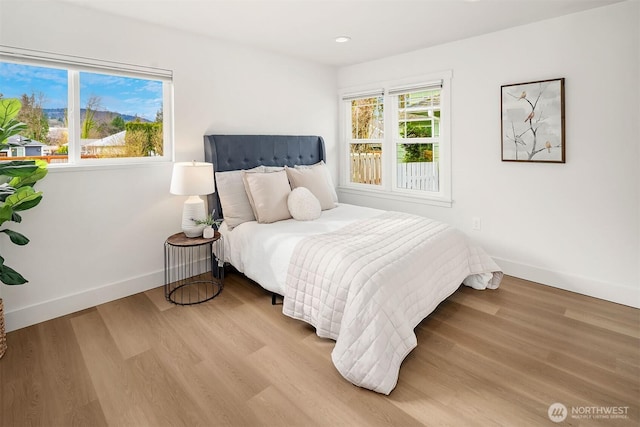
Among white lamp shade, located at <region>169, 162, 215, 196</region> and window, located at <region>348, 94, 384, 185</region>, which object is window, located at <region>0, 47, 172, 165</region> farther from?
Result: window, located at <region>348, 94, 384, 185</region>

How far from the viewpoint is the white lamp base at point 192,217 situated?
9.81 feet

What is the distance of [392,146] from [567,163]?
186 centimetres

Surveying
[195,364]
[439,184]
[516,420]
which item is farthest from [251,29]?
[516,420]

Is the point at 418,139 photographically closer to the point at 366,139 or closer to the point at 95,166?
the point at 366,139

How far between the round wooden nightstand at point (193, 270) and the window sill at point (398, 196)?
211 centimetres

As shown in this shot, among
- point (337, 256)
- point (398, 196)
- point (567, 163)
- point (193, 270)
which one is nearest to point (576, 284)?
point (567, 163)

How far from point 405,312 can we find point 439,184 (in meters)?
2.26

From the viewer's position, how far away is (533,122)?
3.13m

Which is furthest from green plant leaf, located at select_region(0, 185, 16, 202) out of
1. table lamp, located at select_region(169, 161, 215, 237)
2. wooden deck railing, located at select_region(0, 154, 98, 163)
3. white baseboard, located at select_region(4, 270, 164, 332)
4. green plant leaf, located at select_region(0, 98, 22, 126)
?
table lamp, located at select_region(169, 161, 215, 237)

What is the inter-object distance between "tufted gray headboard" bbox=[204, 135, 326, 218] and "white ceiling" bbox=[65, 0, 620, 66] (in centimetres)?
99

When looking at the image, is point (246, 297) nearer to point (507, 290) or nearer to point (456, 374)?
point (456, 374)

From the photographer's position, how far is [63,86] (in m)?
2.70

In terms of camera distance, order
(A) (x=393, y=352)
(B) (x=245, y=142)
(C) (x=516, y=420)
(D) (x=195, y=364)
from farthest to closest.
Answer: (B) (x=245, y=142) → (D) (x=195, y=364) → (A) (x=393, y=352) → (C) (x=516, y=420)

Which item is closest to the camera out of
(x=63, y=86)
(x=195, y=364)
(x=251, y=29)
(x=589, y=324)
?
(x=195, y=364)
